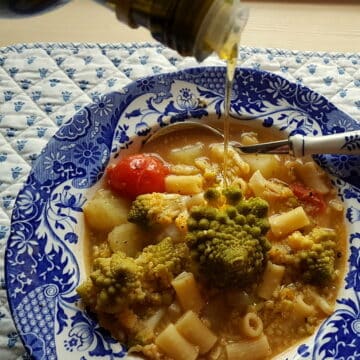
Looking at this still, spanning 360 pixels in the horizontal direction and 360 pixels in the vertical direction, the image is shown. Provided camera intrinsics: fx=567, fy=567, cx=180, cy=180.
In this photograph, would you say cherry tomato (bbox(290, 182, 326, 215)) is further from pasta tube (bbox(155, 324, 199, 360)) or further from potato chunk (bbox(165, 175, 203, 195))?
pasta tube (bbox(155, 324, 199, 360))

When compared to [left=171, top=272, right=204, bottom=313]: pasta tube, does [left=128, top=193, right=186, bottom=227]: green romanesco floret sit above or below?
above

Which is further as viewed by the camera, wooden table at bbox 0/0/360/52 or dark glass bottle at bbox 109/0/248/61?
wooden table at bbox 0/0/360/52

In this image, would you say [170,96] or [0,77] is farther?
[0,77]

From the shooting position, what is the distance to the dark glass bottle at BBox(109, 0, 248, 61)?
108 cm

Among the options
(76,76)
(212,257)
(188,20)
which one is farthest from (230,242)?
(76,76)

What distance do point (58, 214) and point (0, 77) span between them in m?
0.77

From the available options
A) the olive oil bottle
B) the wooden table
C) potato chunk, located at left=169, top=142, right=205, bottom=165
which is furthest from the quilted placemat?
the olive oil bottle

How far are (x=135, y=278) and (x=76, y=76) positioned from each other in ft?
3.22

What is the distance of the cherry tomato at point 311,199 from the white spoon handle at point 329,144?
114mm

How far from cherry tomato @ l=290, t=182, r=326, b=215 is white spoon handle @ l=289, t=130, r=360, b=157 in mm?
114

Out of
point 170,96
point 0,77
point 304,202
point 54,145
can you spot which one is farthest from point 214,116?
point 0,77

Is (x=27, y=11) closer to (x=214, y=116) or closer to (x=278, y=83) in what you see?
(x=214, y=116)

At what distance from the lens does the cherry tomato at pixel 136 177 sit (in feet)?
5.49

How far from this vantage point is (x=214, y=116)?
1.85 meters
